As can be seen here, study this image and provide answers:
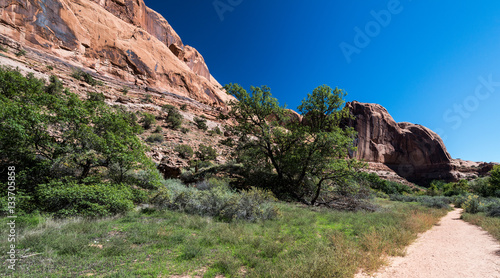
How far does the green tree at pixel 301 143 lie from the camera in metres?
11.2

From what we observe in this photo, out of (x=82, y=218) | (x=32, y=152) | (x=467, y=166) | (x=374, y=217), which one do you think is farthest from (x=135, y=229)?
(x=467, y=166)

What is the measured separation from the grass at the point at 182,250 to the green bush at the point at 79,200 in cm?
65

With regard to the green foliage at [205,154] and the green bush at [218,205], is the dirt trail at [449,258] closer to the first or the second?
the green bush at [218,205]

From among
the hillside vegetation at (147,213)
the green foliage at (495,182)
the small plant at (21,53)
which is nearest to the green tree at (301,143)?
the hillside vegetation at (147,213)

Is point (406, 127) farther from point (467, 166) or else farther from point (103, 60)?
point (103, 60)

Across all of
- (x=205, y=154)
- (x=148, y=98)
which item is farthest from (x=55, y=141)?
(x=148, y=98)

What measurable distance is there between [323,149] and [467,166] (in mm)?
86275

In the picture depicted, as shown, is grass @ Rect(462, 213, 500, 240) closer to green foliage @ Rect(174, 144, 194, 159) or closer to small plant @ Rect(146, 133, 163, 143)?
green foliage @ Rect(174, 144, 194, 159)

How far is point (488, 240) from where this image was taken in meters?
6.41

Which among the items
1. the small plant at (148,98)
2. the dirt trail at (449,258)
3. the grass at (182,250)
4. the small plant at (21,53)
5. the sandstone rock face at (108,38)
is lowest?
the grass at (182,250)

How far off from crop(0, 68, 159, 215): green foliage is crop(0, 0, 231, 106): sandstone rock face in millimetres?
23682

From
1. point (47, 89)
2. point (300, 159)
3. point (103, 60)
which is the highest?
point (103, 60)

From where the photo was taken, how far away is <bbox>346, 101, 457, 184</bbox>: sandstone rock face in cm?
5816

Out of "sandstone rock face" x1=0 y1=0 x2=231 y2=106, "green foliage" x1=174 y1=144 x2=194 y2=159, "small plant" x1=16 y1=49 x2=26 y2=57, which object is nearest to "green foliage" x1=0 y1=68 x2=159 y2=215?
"green foliage" x1=174 y1=144 x2=194 y2=159
